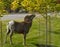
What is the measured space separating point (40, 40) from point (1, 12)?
4.85m

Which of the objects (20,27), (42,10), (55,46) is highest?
(42,10)

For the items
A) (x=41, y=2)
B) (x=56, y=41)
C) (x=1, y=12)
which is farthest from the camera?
(x=56, y=41)

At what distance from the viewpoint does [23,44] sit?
40.4ft

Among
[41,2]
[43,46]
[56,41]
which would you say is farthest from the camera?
[56,41]

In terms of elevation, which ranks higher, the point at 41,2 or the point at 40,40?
the point at 41,2

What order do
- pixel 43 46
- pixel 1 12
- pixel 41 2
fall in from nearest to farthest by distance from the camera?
1. pixel 1 12
2. pixel 41 2
3. pixel 43 46

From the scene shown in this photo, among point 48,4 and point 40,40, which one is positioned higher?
point 48,4

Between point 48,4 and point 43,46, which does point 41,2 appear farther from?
point 43,46

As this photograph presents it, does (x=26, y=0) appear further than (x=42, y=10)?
No

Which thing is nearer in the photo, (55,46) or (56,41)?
(55,46)

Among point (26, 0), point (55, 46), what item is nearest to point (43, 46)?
point (55, 46)

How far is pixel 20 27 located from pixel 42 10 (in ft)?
8.88

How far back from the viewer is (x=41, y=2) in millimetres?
9445

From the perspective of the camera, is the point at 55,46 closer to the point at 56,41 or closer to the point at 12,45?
the point at 56,41
